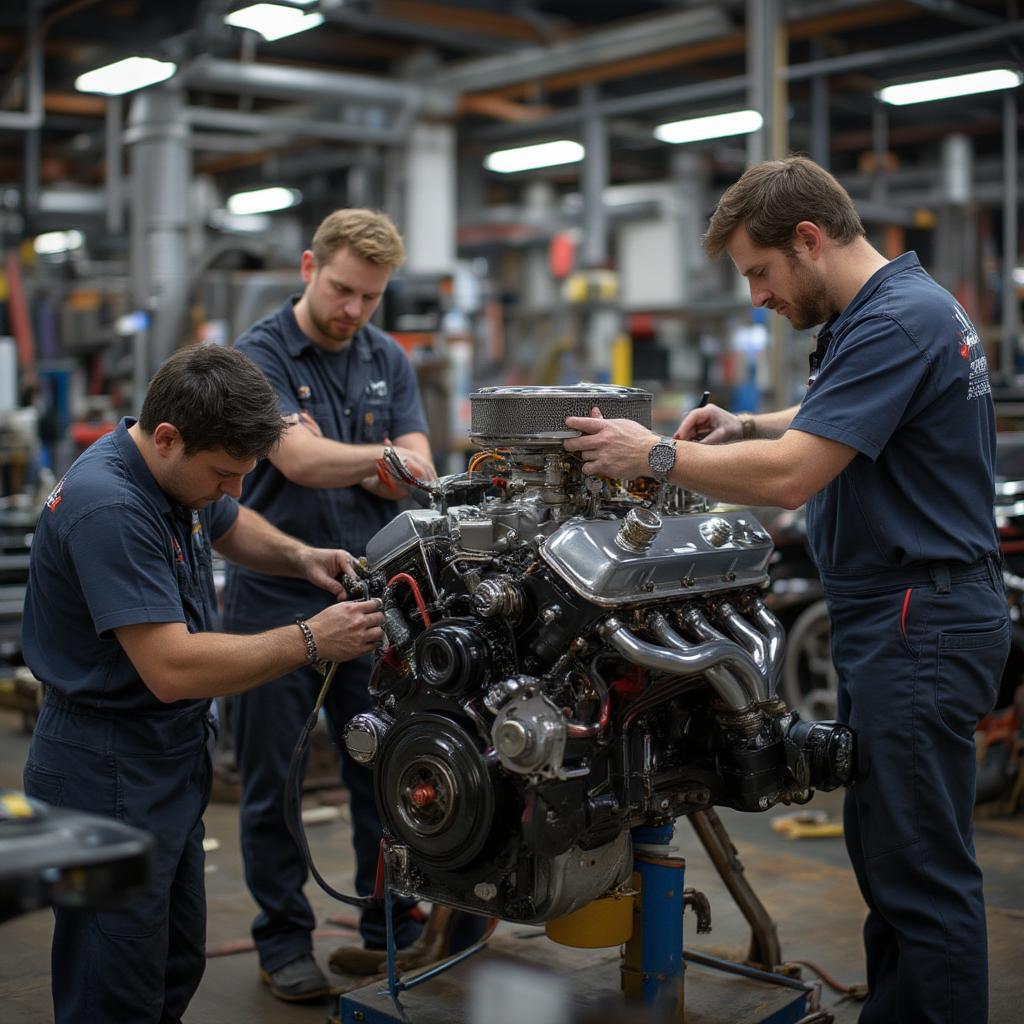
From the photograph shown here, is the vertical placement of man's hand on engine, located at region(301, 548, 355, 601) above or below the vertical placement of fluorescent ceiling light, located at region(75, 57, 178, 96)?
below

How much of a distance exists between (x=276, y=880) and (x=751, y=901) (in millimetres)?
1070

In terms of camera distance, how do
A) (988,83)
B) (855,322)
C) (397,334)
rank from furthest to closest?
(397,334), (988,83), (855,322)

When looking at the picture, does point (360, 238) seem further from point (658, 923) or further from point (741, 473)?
point (658, 923)

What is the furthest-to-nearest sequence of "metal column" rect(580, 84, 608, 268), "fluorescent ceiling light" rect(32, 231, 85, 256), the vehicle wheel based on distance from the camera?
Answer: "fluorescent ceiling light" rect(32, 231, 85, 256)
"metal column" rect(580, 84, 608, 268)
the vehicle wheel

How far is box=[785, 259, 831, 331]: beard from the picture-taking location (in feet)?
8.08

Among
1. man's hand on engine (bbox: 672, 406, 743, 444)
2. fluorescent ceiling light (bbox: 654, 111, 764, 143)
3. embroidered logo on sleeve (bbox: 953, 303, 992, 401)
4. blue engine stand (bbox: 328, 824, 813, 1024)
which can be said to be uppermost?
fluorescent ceiling light (bbox: 654, 111, 764, 143)

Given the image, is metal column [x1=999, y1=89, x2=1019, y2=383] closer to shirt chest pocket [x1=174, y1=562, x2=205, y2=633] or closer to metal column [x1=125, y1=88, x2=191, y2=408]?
metal column [x1=125, y1=88, x2=191, y2=408]

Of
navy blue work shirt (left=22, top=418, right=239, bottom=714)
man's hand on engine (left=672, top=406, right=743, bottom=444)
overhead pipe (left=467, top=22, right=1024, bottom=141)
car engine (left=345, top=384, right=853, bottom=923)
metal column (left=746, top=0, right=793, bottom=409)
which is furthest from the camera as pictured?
overhead pipe (left=467, top=22, right=1024, bottom=141)

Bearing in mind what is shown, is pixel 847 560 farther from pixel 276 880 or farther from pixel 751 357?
pixel 751 357

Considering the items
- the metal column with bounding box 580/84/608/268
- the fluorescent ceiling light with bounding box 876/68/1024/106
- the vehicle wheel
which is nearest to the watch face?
the vehicle wheel

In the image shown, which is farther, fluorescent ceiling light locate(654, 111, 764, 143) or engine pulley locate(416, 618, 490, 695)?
fluorescent ceiling light locate(654, 111, 764, 143)

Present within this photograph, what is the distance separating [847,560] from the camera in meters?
2.45

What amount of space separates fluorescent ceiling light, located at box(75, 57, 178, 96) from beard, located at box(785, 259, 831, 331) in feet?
20.4

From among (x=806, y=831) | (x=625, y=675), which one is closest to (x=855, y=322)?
(x=625, y=675)
